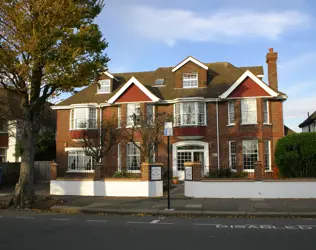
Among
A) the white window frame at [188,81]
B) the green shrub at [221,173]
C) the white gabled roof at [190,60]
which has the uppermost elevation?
the white gabled roof at [190,60]

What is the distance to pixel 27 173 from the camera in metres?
15.2

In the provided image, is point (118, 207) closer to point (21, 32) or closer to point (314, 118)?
point (21, 32)

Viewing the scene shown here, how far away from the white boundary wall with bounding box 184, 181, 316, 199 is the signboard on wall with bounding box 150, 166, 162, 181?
5.44ft

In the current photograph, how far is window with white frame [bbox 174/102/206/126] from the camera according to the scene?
2525cm

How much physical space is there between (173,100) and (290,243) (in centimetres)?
1869

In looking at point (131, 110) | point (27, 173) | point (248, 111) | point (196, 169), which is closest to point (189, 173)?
point (196, 169)

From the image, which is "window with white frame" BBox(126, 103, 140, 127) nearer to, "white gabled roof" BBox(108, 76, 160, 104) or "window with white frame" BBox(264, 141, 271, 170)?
"white gabled roof" BBox(108, 76, 160, 104)

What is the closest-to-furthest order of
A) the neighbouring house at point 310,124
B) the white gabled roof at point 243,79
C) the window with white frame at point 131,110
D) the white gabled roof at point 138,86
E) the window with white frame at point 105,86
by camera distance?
the white gabled roof at point 243,79, the white gabled roof at point 138,86, the window with white frame at point 131,110, the window with white frame at point 105,86, the neighbouring house at point 310,124

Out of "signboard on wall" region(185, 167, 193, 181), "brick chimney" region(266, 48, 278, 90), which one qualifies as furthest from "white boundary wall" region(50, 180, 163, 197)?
"brick chimney" region(266, 48, 278, 90)

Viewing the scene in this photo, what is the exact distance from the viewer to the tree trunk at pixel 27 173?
14742 mm

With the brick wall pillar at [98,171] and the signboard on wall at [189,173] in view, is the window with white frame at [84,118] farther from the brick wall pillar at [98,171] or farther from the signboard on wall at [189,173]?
the signboard on wall at [189,173]

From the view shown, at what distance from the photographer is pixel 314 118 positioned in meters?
38.6

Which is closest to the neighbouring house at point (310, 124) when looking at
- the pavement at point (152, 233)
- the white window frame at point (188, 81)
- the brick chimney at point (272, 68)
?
the brick chimney at point (272, 68)

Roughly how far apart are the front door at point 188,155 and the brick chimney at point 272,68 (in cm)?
757
